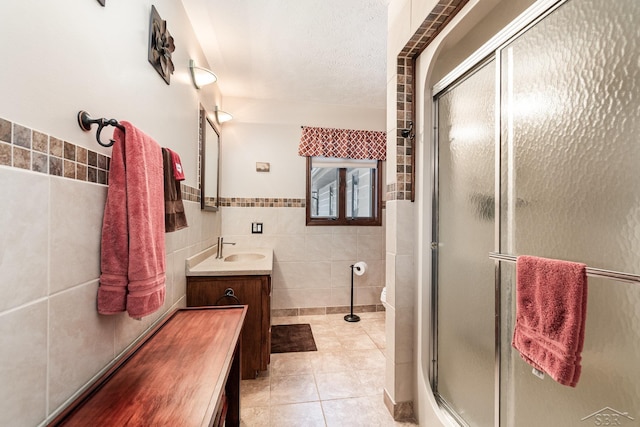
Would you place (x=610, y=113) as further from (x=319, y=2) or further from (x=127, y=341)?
(x=127, y=341)

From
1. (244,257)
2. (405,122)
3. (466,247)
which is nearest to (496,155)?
(466,247)

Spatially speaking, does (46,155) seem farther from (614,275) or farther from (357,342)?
(357,342)

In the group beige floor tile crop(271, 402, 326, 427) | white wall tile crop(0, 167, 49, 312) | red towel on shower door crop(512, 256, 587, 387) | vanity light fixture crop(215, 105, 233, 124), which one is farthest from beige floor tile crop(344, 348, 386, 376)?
vanity light fixture crop(215, 105, 233, 124)

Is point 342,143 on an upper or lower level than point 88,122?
upper

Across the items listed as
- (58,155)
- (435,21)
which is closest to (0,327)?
(58,155)

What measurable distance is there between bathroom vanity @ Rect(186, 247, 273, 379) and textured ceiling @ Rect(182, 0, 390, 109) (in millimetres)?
1688

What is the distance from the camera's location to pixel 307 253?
3.19 m

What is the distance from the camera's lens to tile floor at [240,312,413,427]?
5.15 feet

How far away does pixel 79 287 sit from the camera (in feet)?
2.54

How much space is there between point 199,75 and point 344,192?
1.95m

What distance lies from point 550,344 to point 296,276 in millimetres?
2578

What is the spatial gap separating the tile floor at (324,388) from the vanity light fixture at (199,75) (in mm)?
2215

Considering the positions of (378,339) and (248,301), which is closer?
(248,301)

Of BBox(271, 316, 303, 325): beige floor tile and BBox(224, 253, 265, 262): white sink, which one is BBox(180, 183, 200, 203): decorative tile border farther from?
BBox(271, 316, 303, 325): beige floor tile
